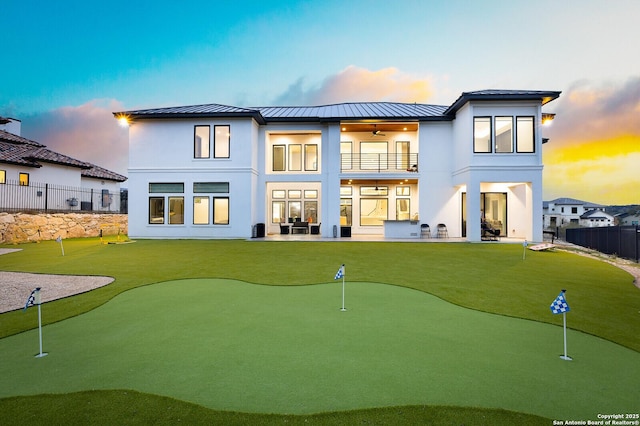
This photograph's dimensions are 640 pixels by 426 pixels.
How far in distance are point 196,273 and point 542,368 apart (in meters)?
8.41

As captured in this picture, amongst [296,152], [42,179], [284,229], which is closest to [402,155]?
[296,152]

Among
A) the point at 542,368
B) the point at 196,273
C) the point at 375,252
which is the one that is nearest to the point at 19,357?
the point at 196,273

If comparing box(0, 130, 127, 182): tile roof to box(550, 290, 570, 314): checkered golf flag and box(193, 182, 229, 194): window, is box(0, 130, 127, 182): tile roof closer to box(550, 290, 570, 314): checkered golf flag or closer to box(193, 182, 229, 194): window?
box(193, 182, 229, 194): window

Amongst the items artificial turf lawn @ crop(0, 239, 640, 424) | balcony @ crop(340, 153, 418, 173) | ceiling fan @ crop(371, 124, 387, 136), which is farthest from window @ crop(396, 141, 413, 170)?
artificial turf lawn @ crop(0, 239, 640, 424)

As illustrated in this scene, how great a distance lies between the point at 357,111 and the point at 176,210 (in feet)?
46.1

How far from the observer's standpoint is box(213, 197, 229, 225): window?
65.3 ft

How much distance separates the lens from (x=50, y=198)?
75.4 ft

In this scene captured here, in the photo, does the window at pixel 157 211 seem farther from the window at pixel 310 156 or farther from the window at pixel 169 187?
the window at pixel 310 156

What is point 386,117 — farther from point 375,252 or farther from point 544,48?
point 544,48

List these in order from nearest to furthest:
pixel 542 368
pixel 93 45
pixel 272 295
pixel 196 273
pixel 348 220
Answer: pixel 542 368 < pixel 272 295 < pixel 196 273 < pixel 348 220 < pixel 93 45

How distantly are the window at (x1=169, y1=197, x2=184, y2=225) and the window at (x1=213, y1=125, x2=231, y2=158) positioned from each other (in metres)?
3.73

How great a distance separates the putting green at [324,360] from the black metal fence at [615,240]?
13.0m

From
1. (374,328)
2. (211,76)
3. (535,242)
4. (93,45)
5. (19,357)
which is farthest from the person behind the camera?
(211,76)

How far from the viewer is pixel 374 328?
479cm
